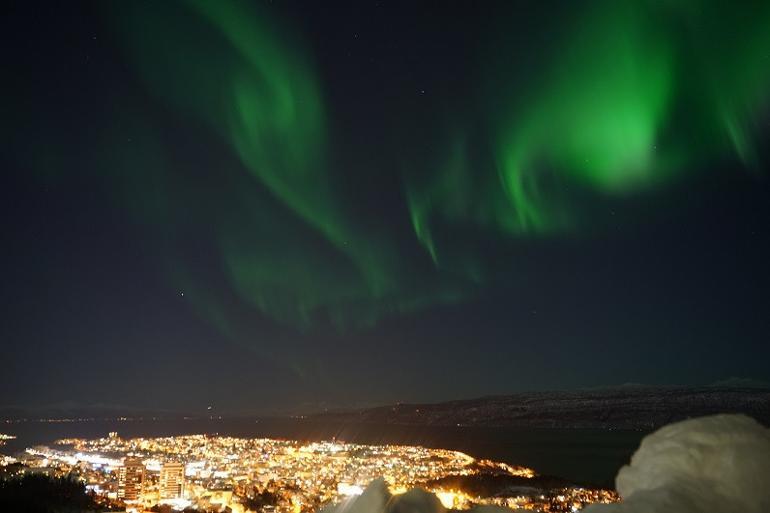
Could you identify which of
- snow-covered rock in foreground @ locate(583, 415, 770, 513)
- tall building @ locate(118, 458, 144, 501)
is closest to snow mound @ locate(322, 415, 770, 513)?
snow-covered rock in foreground @ locate(583, 415, 770, 513)

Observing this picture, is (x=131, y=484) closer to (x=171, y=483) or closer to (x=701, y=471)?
(x=171, y=483)

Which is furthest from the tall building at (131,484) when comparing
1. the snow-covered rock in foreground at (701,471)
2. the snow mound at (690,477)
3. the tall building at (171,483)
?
the snow-covered rock in foreground at (701,471)

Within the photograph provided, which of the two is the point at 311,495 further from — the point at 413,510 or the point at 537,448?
the point at 537,448

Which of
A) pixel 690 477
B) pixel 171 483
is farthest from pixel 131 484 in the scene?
pixel 690 477

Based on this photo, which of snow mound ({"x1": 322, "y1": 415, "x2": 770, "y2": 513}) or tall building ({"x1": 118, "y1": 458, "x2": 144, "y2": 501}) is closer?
snow mound ({"x1": 322, "y1": 415, "x2": 770, "y2": 513})

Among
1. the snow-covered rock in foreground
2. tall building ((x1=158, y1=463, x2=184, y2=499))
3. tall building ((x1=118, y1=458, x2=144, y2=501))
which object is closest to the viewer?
the snow-covered rock in foreground

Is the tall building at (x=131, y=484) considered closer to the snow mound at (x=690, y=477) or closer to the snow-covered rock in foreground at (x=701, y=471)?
the snow mound at (x=690, y=477)

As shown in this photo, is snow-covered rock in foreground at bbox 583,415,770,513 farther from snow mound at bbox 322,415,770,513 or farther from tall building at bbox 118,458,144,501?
tall building at bbox 118,458,144,501
